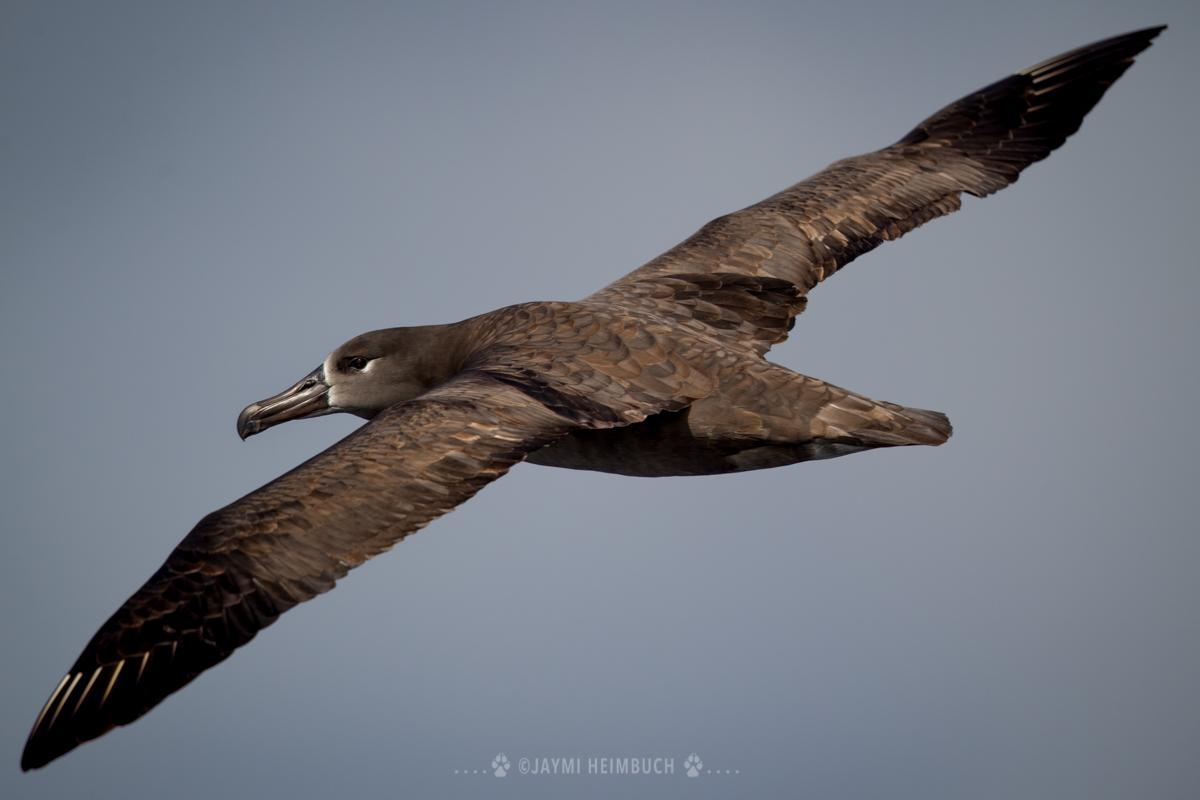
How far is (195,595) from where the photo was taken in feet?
27.8

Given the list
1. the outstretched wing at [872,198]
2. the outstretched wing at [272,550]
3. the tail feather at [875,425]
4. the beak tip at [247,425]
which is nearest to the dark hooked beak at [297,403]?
the beak tip at [247,425]

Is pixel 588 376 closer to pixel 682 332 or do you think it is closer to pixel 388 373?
pixel 682 332

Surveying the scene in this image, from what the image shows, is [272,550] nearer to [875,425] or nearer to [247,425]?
[247,425]

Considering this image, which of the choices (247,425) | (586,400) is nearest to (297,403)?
(247,425)

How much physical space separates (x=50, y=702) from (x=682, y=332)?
4.45 metres

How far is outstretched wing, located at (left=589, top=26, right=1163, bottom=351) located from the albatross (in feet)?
0.06

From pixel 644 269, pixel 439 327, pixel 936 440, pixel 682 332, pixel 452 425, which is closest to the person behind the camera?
pixel 452 425

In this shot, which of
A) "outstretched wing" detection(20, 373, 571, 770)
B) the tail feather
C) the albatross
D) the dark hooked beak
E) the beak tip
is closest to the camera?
"outstretched wing" detection(20, 373, 571, 770)

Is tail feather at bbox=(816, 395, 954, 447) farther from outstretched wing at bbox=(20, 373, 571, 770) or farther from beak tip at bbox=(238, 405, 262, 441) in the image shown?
beak tip at bbox=(238, 405, 262, 441)

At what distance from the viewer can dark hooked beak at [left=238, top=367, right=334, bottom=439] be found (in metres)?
11.4

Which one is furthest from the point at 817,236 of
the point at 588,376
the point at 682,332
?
the point at 588,376

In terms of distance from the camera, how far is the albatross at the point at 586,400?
844 centimetres

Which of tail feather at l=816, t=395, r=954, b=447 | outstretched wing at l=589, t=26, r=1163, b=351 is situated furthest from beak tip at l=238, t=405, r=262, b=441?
tail feather at l=816, t=395, r=954, b=447

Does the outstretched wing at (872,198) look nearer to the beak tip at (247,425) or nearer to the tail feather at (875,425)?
the tail feather at (875,425)
